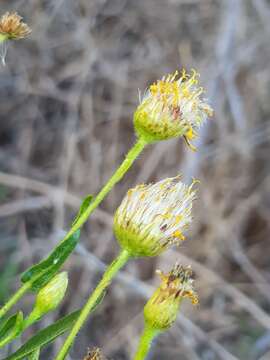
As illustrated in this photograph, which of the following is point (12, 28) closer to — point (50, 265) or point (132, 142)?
point (50, 265)

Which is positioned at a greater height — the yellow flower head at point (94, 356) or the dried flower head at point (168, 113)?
the dried flower head at point (168, 113)

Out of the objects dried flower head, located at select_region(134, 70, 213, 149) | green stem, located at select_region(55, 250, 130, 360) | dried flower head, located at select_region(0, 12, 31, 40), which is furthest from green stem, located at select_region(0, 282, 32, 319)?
dried flower head, located at select_region(0, 12, 31, 40)

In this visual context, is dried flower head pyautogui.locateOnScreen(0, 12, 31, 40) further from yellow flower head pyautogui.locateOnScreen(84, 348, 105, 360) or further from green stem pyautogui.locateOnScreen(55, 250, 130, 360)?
yellow flower head pyautogui.locateOnScreen(84, 348, 105, 360)

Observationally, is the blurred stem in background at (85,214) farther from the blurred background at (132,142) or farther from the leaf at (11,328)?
the blurred background at (132,142)

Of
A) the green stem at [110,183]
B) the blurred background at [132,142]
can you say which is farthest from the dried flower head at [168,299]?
the blurred background at [132,142]

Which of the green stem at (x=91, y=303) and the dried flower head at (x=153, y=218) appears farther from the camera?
the dried flower head at (x=153, y=218)

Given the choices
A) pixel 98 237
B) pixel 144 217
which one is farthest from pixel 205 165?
pixel 144 217

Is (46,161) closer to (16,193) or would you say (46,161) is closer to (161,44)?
(16,193)

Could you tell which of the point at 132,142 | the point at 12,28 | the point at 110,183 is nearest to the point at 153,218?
the point at 110,183
